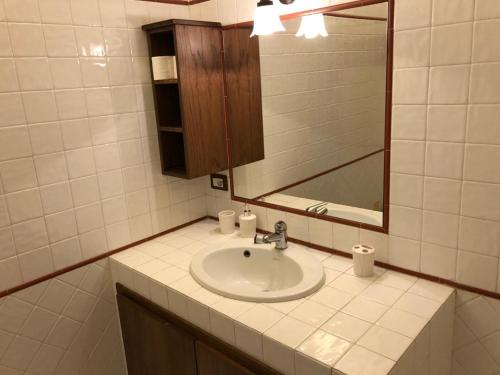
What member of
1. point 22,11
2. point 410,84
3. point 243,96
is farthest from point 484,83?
point 22,11

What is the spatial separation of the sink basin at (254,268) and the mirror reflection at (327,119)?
9.0 inches

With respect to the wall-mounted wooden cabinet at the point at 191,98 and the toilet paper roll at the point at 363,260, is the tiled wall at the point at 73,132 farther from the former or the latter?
the toilet paper roll at the point at 363,260

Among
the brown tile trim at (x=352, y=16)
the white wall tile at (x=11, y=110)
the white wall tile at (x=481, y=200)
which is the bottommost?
the white wall tile at (x=481, y=200)

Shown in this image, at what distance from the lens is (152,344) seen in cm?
169

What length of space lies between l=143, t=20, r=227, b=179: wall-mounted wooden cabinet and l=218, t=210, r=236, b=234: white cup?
0.72ft

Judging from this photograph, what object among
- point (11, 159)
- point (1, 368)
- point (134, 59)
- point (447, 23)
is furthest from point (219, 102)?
point (1, 368)

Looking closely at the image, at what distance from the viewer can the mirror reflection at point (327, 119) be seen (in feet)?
4.74

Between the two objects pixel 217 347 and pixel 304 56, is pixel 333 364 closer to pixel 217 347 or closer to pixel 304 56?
pixel 217 347

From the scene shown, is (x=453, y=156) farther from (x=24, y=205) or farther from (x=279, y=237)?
(x=24, y=205)

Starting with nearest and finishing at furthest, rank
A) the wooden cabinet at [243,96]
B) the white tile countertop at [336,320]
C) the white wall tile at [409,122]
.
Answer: the white tile countertop at [336,320]
the white wall tile at [409,122]
the wooden cabinet at [243,96]

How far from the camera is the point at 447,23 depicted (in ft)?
4.01

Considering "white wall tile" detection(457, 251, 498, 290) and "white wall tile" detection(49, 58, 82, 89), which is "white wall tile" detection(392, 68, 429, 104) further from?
"white wall tile" detection(49, 58, 82, 89)

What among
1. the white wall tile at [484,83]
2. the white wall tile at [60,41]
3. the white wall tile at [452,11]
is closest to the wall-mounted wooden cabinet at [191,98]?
the white wall tile at [60,41]

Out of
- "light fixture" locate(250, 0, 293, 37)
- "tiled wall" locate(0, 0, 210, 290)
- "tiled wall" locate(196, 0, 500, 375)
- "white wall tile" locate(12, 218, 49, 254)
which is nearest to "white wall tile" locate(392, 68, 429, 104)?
"tiled wall" locate(196, 0, 500, 375)
